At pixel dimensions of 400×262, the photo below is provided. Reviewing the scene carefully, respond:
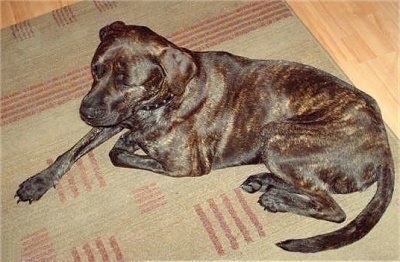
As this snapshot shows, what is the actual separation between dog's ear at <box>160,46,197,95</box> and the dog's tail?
1.15 m

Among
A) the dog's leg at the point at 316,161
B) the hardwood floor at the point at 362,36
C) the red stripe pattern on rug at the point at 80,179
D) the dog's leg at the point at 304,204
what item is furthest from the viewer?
the hardwood floor at the point at 362,36

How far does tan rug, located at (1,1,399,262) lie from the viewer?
143 inches

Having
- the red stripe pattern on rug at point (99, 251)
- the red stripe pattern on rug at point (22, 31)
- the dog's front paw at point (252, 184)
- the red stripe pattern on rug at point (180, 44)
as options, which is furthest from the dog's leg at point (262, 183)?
the red stripe pattern on rug at point (22, 31)

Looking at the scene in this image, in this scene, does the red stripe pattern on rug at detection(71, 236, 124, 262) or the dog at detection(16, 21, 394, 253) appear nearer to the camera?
the dog at detection(16, 21, 394, 253)

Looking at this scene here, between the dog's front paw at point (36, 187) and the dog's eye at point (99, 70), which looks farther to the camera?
the dog's front paw at point (36, 187)

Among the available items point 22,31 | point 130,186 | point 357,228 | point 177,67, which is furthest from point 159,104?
point 22,31

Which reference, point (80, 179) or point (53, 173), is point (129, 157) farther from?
point (53, 173)

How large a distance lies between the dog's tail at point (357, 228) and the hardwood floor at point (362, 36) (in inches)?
32.1

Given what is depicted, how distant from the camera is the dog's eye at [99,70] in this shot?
329 cm

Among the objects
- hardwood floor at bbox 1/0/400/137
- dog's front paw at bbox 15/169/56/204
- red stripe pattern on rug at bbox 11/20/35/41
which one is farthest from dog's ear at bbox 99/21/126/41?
hardwood floor at bbox 1/0/400/137

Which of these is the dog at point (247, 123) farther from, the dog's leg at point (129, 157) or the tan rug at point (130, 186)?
the tan rug at point (130, 186)

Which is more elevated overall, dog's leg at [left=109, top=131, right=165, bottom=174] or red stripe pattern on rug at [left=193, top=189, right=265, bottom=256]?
dog's leg at [left=109, top=131, right=165, bottom=174]

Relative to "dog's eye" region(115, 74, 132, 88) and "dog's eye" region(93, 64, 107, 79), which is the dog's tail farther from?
"dog's eye" region(93, 64, 107, 79)

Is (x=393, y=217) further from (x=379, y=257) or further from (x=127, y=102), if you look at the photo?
(x=127, y=102)
